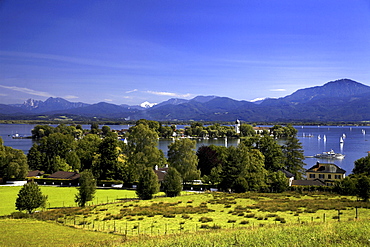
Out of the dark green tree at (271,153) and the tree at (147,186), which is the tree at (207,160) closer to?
the dark green tree at (271,153)

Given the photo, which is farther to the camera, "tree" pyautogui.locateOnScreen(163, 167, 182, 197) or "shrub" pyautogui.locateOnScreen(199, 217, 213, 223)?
"tree" pyautogui.locateOnScreen(163, 167, 182, 197)

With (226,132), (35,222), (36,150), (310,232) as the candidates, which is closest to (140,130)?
(36,150)

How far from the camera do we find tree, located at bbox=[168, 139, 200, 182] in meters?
38.8

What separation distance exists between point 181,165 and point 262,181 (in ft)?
32.5

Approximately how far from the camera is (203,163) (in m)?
47.4

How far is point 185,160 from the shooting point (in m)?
39.1

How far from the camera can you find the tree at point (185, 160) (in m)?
38.8

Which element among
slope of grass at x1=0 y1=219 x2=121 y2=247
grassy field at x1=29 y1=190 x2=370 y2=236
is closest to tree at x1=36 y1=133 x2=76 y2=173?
grassy field at x1=29 y1=190 x2=370 y2=236

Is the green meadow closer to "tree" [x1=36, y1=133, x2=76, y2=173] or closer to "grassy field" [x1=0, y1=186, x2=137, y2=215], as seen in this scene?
"grassy field" [x1=0, y1=186, x2=137, y2=215]

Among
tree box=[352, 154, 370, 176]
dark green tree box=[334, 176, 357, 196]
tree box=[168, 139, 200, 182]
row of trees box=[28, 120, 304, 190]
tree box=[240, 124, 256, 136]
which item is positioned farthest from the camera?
tree box=[240, 124, 256, 136]

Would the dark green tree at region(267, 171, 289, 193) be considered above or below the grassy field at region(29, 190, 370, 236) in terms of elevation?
below

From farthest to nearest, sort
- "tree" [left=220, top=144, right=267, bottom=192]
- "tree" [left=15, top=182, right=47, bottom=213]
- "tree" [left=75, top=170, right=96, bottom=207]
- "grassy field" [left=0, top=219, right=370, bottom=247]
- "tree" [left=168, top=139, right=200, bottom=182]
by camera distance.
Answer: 1. "tree" [left=168, top=139, right=200, bottom=182]
2. "tree" [left=220, top=144, right=267, bottom=192]
3. "tree" [left=75, top=170, right=96, bottom=207]
4. "tree" [left=15, top=182, right=47, bottom=213]
5. "grassy field" [left=0, top=219, right=370, bottom=247]

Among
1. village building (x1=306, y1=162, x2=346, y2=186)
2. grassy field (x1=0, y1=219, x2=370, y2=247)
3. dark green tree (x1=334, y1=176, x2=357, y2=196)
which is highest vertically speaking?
grassy field (x1=0, y1=219, x2=370, y2=247)

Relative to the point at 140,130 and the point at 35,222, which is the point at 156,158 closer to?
the point at 140,130
